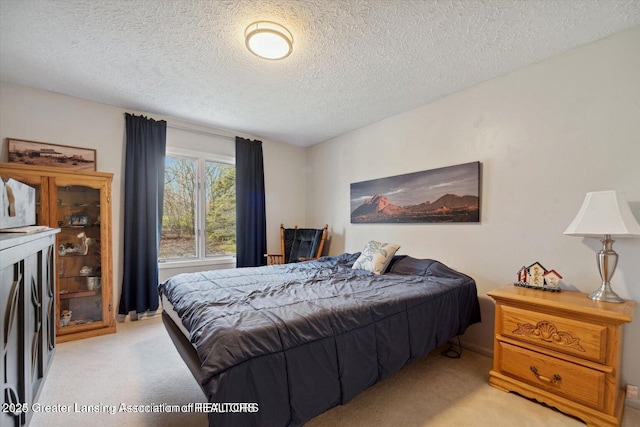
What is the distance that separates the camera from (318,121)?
3633 mm

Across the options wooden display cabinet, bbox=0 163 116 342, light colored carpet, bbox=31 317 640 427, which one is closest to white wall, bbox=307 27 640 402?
light colored carpet, bbox=31 317 640 427

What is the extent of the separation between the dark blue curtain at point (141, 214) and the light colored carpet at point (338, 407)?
2.57ft

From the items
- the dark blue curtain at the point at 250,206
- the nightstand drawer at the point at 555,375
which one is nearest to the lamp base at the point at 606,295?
the nightstand drawer at the point at 555,375

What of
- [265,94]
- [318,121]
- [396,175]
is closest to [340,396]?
[396,175]

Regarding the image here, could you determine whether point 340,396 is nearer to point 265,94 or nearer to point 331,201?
point 265,94

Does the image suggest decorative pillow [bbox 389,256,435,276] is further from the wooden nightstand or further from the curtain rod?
the curtain rod

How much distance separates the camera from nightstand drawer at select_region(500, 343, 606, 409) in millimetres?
1625

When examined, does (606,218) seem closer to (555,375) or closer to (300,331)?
(555,375)

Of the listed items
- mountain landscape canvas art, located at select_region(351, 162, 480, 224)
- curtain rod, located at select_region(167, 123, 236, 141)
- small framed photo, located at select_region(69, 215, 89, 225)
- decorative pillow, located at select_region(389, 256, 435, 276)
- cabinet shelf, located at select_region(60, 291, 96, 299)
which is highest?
curtain rod, located at select_region(167, 123, 236, 141)

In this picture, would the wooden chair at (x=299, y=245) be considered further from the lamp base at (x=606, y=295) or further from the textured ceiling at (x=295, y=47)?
the lamp base at (x=606, y=295)

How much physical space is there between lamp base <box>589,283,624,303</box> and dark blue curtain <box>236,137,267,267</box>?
367 cm

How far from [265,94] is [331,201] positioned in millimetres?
1969

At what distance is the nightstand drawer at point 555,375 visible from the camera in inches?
64.0

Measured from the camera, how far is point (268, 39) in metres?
1.87
